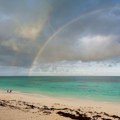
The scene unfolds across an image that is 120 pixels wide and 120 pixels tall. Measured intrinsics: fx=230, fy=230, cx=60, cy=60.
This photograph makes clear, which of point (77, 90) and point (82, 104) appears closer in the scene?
point (82, 104)

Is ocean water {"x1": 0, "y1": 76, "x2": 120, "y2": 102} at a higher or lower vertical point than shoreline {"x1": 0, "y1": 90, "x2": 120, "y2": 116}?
higher

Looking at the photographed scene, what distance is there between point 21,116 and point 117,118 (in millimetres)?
7066

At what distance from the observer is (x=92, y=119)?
16.1 m

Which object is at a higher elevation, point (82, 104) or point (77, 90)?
point (77, 90)

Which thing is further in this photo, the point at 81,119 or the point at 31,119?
the point at 81,119

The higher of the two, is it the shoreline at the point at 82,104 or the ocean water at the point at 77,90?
the ocean water at the point at 77,90

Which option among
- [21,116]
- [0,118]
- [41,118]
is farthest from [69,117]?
[0,118]

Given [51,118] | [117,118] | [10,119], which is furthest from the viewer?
[117,118]

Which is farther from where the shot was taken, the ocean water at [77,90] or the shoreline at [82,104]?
the ocean water at [77,90]

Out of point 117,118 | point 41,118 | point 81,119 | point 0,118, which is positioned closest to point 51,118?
point 41,118

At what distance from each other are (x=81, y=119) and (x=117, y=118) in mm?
2941

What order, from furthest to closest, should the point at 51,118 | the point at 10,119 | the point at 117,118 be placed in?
the point at 117,118 → the point at 51,118 → the point at 10,119

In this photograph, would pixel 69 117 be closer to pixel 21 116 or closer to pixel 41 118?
pixel 41 118

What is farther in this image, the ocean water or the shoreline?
the ocean water
